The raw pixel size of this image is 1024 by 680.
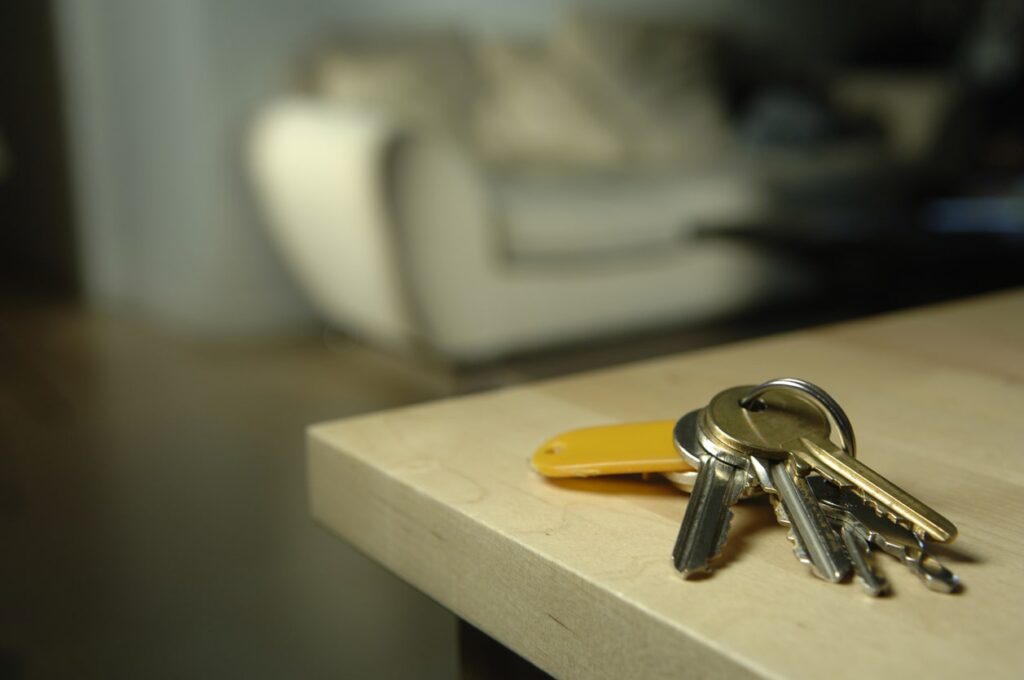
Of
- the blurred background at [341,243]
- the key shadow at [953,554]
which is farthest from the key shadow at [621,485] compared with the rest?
the blurred background at [341,243]

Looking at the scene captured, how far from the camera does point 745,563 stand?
0.47 metres

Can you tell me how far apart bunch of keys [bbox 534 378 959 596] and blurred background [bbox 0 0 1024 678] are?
0.69 meters

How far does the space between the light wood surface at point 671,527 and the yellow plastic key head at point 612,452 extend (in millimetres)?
14

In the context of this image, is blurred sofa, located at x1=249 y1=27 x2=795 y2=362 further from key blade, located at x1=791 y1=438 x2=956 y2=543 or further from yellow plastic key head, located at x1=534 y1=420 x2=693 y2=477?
key blade, located at x1=791 y1=438 x2=956 y2=543

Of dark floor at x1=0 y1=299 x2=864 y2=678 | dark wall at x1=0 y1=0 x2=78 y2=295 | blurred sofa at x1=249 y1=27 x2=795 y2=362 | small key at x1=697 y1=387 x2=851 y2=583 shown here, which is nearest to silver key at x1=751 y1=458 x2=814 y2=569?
small key at x1=697 y1=387 x2=851 y2=583

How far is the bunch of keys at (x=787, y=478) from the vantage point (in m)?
0.45

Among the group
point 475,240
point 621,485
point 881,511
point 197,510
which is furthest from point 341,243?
point 881,511

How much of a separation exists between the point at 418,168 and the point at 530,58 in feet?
3.20

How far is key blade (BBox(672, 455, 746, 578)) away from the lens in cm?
46

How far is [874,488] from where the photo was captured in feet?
1.52

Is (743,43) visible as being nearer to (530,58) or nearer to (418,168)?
(530,58)

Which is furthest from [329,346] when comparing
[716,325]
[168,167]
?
[716,325]

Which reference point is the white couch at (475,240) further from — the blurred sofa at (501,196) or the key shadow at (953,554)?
the key shadow at (953,554)

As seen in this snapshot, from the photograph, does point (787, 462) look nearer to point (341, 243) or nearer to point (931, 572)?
point (931, 572)
